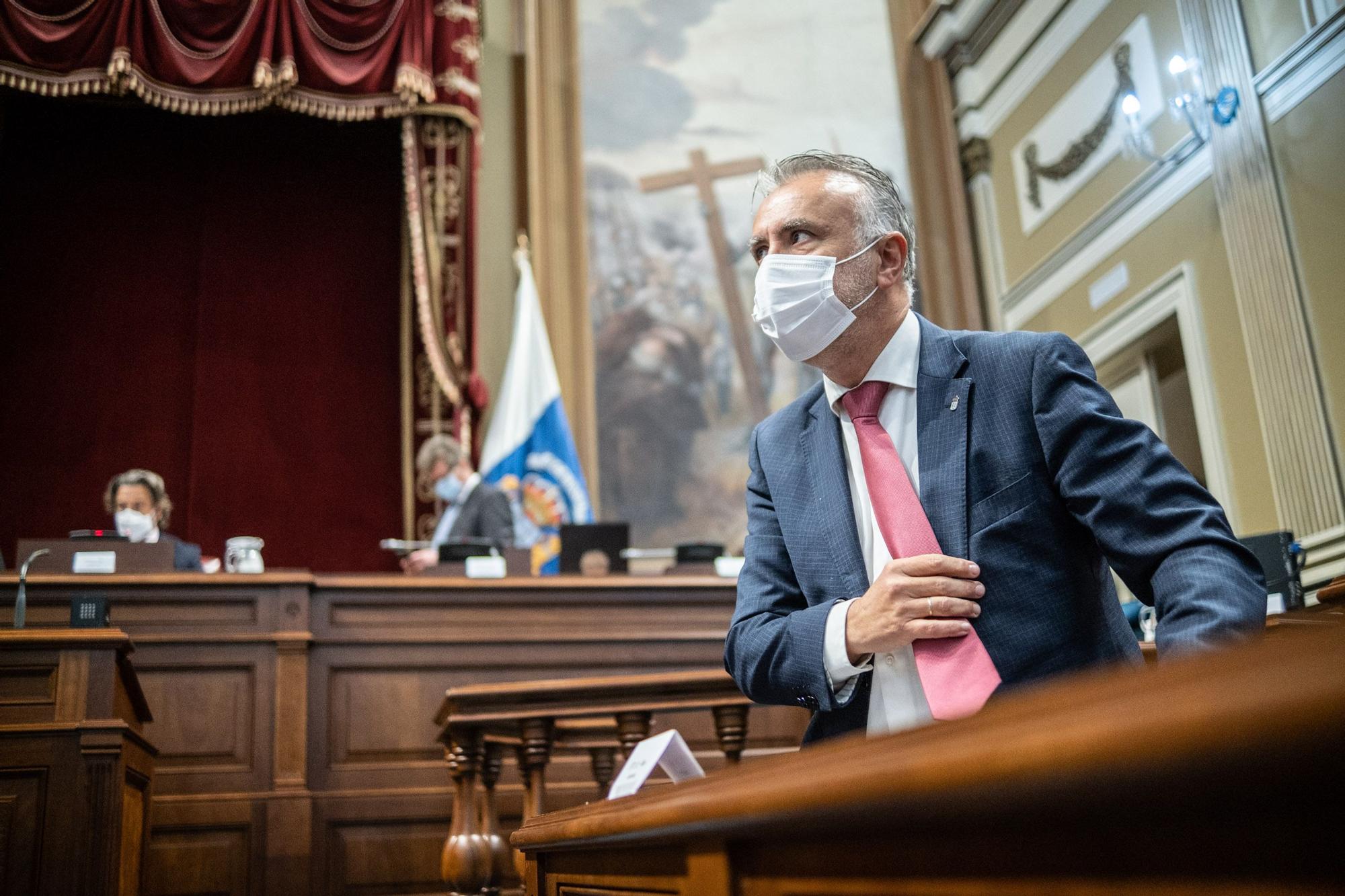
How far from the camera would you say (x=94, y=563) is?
494 cm

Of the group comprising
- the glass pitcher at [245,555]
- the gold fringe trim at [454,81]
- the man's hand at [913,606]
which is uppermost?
the gold fringe trim at [454,81]

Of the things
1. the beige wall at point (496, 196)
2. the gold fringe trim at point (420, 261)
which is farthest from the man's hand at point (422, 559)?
the beige wall at point (496, 196)

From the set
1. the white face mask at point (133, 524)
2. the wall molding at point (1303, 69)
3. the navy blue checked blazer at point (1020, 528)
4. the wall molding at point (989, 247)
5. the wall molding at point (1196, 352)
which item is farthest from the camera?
the wall molding at point (989, 247)

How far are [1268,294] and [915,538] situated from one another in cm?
548

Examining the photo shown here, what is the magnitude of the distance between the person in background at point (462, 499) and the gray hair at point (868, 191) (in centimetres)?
490

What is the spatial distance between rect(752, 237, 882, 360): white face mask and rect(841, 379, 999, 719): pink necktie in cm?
9

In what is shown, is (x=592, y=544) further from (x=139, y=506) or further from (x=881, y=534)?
(x=881, y=534)

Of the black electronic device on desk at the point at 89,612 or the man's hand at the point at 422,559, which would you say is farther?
the man's hand at the point at 422,559

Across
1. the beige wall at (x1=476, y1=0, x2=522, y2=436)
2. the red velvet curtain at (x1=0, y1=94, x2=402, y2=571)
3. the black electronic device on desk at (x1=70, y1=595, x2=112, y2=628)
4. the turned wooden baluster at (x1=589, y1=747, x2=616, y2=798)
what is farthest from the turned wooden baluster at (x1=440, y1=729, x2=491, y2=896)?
the beige wall at (x1=476, y1=0, x2=522, y2=436)

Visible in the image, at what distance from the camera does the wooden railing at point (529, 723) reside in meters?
2.95

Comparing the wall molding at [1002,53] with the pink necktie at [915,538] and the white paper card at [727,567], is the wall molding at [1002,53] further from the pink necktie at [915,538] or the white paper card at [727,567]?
the pink necktie at [915,538]

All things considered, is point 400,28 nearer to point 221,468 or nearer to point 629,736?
point 221,468

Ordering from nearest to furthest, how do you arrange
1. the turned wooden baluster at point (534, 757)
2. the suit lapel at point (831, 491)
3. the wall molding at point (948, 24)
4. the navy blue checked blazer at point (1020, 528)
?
the navy blue checked blazer at point (1020, 528) → the suit lapel at point (831, 491) → the turned wooden baluster at point (534, 757) → the wall molding at point (948, 24)

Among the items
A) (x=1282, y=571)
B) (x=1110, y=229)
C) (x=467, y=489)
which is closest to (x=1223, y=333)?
(x=1110, y=229)
